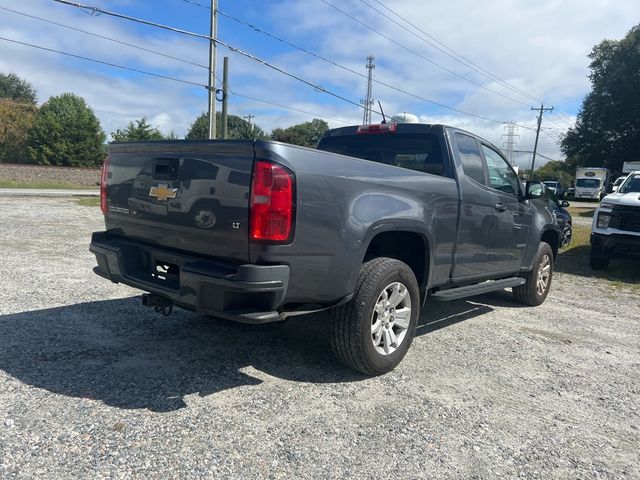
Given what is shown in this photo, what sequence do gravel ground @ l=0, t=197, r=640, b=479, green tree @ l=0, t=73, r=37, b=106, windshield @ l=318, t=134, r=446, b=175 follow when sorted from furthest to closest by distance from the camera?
green tree @ l=0, t=73, r=37, b=106
windshield @ l=318, t=134, r=446, b=175
gravel ground @ l=0, t=197, r=640, b=479

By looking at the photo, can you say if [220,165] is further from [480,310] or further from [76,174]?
[76,174]

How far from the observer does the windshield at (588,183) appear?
43.8 metres

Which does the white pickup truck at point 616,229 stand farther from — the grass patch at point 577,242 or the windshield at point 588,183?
the windshield at point 588,183

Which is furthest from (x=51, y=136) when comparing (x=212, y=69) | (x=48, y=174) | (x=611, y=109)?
(x=611, y=109)

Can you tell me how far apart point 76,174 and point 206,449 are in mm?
41359

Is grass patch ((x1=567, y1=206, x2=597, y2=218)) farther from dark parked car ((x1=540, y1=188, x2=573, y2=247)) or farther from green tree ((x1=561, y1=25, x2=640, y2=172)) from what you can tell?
green tree ((x1=561, y1=25, x2=640, y2=172))

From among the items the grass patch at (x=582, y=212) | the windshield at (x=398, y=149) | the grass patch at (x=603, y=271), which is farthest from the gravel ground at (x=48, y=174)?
the windshield at (x=398, y=149)

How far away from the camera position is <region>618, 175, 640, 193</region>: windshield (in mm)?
9977

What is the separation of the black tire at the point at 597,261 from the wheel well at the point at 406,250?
644 cm

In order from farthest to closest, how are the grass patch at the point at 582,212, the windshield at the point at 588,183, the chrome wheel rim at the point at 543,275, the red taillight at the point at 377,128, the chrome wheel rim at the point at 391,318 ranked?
1. the windshield at the point at 588,183
2. the grass patch at the point at 582,212
3. the chrome wheel rim at the point at 543,275
4. the red taillight at the point at 377,128
5. the chrome wheel rim at the point at 391,318

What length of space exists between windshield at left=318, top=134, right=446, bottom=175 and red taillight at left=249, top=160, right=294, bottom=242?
2166 millimetres

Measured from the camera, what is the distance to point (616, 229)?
28.9 feet

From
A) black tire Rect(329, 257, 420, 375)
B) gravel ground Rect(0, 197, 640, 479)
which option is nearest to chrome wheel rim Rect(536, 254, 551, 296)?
gravel ground Rect(0, 197, 640, 479)

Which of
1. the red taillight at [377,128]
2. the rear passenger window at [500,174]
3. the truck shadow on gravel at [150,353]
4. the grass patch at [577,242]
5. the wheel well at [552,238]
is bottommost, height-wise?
the truck shadow on gravel at [150,353]
